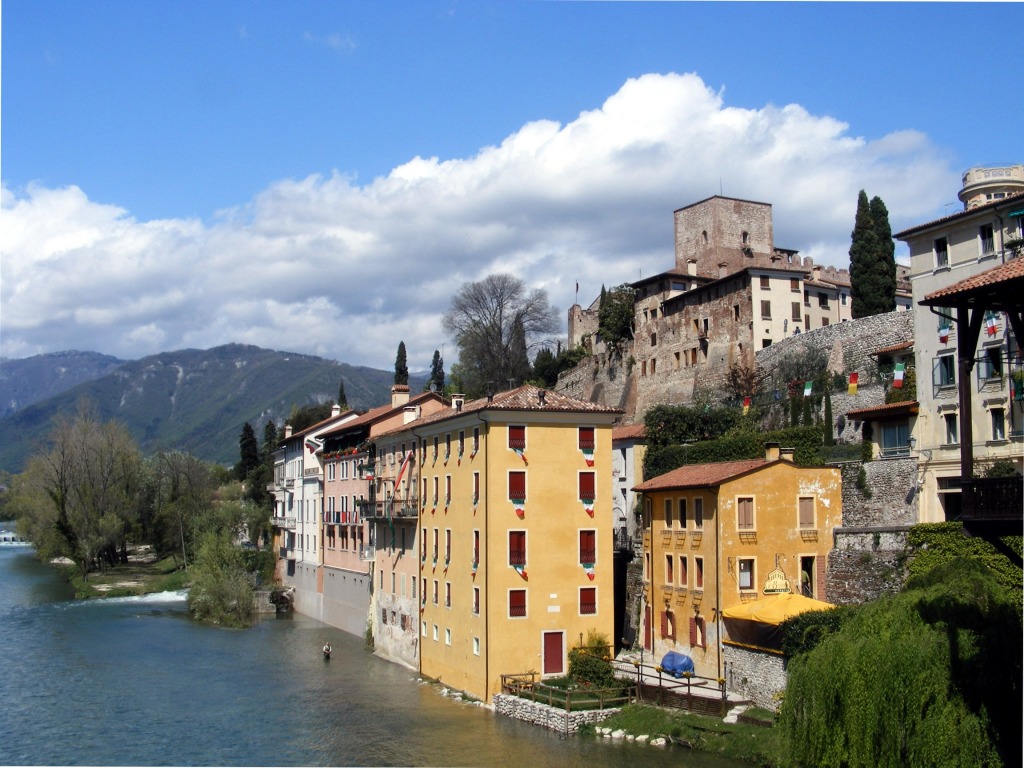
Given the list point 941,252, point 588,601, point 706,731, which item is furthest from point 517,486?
point 941,252

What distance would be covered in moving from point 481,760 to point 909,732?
46.5 ft

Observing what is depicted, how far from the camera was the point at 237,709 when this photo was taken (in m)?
37.7

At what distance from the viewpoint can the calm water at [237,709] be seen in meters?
30.9

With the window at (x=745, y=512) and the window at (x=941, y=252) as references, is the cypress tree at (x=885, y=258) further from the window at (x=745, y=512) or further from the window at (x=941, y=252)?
the window at (x=745, y=512)

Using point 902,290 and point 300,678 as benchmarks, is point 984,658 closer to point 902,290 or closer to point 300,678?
point 300,678

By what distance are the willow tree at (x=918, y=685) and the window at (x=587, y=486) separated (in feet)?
56.5

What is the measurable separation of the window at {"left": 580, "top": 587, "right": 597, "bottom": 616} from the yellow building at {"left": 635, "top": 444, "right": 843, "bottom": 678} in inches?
118

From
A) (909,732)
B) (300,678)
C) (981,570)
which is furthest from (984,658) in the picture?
(300,678)

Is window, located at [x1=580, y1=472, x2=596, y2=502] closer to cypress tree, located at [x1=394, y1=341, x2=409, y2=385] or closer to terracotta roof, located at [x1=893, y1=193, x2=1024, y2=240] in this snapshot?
terracotta roof, located at [x1=893, y1=193, x2=1024, y2=240]

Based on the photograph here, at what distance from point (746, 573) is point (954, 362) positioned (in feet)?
31.6

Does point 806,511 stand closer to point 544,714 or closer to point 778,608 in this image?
point 778,608

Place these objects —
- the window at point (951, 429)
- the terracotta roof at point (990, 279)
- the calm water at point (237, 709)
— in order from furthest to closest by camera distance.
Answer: the window at point (951, 429) → the calm water at point (237, 709) → the terracotta roof at point (990, 279)

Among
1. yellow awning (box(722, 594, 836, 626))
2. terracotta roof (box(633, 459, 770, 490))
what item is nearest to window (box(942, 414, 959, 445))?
terracotta roof (box(633, 459, 770, 490))

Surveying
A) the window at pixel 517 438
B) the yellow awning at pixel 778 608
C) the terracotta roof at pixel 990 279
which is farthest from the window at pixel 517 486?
the terracotta roof at pixel 990 279
